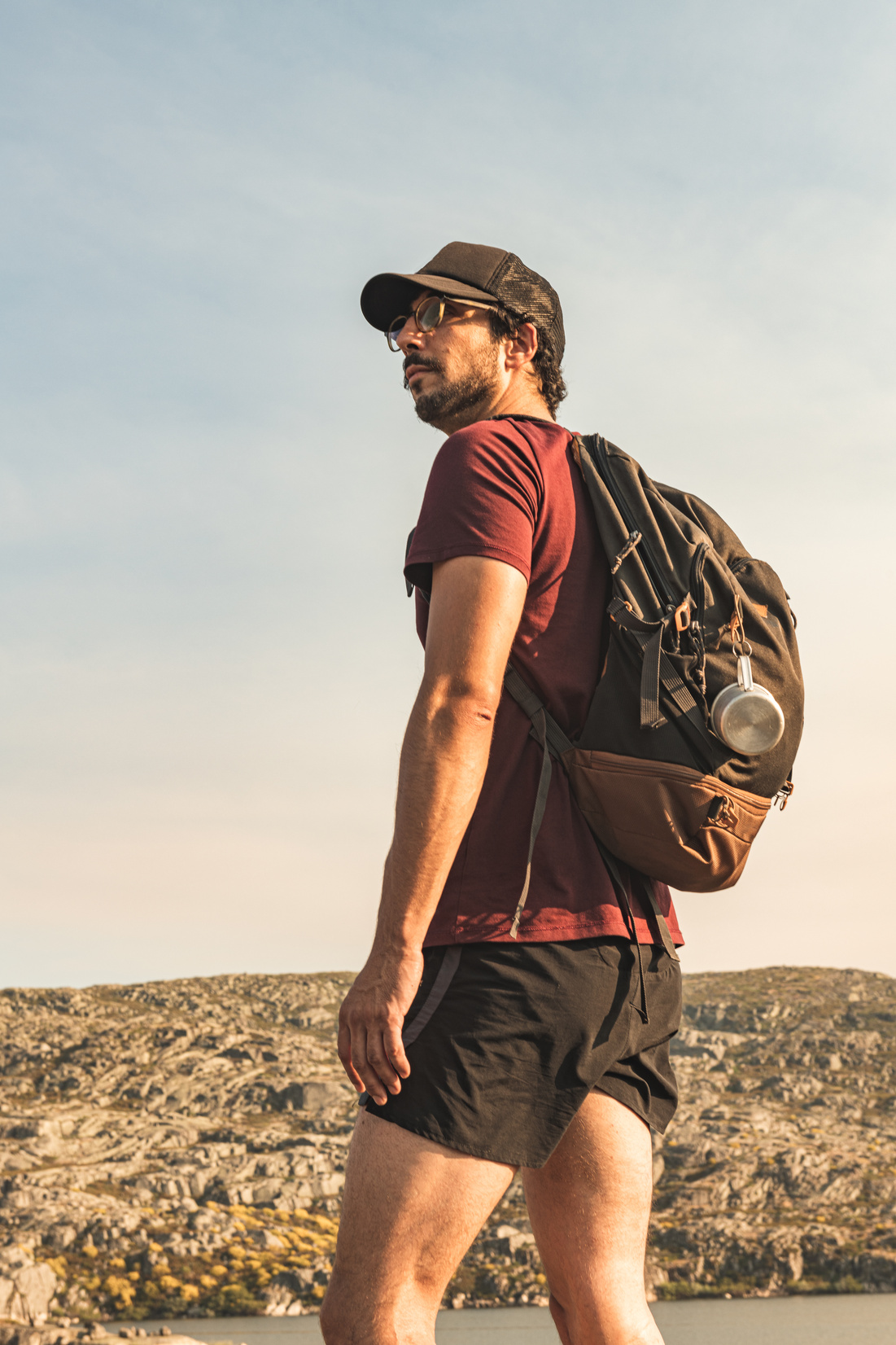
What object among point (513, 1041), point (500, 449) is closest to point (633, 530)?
point (500, 449)

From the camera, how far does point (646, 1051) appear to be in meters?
2.40

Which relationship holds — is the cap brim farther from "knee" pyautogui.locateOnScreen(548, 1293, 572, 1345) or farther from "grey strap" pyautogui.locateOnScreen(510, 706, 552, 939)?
"knee" pyautogui.locateOnScreen(548, 1293, 572, 1345)

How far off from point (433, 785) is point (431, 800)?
3 centimetres

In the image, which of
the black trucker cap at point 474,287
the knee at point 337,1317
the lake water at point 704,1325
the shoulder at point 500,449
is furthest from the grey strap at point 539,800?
the lake water at point 704,1325

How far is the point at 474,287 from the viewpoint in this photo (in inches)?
117

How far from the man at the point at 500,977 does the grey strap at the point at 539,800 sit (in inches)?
0.4

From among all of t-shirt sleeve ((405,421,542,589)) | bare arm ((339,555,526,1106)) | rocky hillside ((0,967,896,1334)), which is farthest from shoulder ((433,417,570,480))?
rocky hillside ((0,967,896,1334))

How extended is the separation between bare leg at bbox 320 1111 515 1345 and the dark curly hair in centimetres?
219

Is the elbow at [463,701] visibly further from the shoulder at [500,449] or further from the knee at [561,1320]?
the knee at [561,1320]

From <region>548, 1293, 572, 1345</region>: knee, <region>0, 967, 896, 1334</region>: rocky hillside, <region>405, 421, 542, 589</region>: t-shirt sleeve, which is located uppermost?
<region>405, 421, 542, 589</region>: t-shirt sleeve

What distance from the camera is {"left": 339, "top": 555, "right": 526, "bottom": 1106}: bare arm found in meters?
2.10

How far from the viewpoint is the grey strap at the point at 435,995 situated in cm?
213

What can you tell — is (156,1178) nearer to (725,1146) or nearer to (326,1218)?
(326,1218)

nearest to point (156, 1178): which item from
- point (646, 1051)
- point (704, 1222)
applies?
point (704, 1222)
